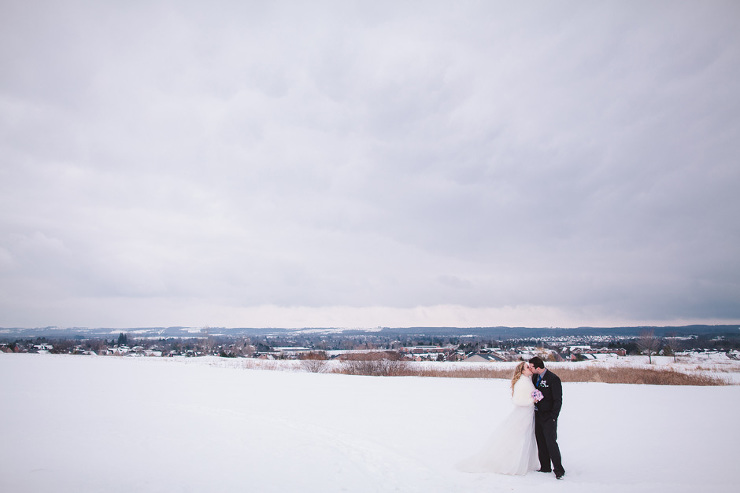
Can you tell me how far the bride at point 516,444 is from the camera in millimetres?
6656

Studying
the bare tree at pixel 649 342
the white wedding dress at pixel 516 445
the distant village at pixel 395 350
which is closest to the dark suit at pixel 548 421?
the white wedding dress at pixel 516 445

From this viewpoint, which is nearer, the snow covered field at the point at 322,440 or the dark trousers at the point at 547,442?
the snow covered field at the point at 322,440

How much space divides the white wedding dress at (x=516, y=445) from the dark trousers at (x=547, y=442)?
0.09 metres

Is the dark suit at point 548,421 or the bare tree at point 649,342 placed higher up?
the dark suit at point 548,421

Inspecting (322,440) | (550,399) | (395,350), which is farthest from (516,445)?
(395,350)

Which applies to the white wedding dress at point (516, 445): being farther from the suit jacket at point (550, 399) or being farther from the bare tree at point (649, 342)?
the bare tree at point (649, 342)

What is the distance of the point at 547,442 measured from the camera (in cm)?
662

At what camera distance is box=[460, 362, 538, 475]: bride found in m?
6.66

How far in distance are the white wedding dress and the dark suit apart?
107mm

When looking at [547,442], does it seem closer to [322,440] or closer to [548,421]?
[548,421]

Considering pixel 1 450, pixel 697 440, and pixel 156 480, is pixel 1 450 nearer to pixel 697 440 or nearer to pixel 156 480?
pixel 156 480

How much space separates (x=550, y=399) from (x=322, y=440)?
5.02 meters

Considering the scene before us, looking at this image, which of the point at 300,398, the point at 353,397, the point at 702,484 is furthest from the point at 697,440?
the point at 300,398

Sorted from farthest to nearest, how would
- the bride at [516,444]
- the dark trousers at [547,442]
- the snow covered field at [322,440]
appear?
the bride at [516,444] < the dark trousers at [547,442] < the snow covered field at [322,440]
